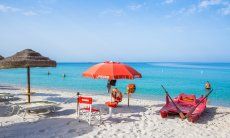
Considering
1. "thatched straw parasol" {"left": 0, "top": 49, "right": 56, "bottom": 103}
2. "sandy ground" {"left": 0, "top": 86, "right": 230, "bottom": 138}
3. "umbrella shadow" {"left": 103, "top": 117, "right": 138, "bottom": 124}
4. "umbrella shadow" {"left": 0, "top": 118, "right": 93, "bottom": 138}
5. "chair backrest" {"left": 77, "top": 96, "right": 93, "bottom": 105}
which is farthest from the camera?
"thatched straw parasol" {"left": 0, "top": 49, "right": 56, "bottom": 103}

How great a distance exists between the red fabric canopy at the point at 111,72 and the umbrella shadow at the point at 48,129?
5.93ft

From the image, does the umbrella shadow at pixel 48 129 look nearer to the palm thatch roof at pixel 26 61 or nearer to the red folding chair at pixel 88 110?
the red folding chair at pixel 88 110

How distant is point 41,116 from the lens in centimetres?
1032

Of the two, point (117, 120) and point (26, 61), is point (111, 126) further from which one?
point (26, 61)

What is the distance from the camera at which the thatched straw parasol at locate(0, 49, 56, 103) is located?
11.2m

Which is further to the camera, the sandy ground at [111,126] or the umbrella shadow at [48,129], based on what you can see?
the sandy ground at [111,126]

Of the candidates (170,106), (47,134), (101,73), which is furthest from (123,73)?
(47,134)

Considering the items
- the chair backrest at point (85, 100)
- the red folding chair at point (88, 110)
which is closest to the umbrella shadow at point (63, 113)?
the red folding chair at point (88, 110)

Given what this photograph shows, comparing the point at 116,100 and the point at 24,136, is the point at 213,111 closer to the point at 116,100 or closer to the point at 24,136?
the point at 116,100

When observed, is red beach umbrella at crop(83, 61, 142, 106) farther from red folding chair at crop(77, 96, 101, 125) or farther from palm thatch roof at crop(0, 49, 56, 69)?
palm thatch roof at crop(0, 49, 56, 69)

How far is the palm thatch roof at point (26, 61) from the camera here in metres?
11.2

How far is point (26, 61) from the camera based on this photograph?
36.6 ft

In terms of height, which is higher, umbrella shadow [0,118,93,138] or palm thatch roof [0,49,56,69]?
palm thatch roof [0,49,56,69]

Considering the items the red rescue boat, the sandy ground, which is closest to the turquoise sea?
the red rescue boat
